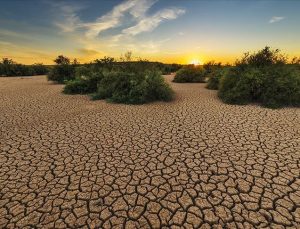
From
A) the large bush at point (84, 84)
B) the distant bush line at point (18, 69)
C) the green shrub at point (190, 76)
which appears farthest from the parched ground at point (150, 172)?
the distant bush line at point (18, 69)

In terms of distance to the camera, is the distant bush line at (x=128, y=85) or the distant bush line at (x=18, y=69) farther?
the distant bush line at (x=18, y=69)

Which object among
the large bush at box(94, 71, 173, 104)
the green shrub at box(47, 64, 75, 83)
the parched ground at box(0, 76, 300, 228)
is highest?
the green shrub at box(47, 64, 75, 83)

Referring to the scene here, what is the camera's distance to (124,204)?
283 centimetres

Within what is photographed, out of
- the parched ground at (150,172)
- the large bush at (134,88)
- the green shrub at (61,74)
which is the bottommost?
the parched ground at (150,172)

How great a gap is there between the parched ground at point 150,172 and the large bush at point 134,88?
2603 mm

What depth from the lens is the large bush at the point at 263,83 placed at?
8.39 meters

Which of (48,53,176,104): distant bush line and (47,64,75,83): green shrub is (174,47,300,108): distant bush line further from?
(47,64,75,83): green shrub

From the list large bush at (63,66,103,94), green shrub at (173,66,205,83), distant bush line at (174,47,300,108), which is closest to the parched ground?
distant bush line at (174,47,300,108)

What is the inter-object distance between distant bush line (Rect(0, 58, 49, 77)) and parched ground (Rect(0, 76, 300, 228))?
75.4 ft

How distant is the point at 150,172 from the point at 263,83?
783 cm

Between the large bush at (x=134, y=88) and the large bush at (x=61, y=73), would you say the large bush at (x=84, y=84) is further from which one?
the large bush at (x=61, y=73)

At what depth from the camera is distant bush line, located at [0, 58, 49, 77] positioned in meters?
24.8

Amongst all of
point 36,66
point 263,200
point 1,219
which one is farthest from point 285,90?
point 36,66

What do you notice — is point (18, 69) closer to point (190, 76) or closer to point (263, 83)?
point (190, 76)
